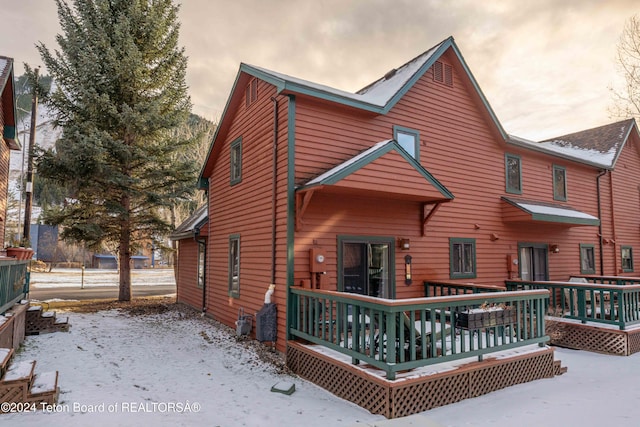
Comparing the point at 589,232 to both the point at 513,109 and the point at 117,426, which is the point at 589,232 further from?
the point at 117,426

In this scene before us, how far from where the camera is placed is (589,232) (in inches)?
546

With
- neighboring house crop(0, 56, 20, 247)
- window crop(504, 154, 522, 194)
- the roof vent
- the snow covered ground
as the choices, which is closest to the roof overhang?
window crop(504, 154, 522, 194)

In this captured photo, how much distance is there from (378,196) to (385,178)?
0.99m

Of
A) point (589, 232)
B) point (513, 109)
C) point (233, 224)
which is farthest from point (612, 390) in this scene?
point (513, 109)

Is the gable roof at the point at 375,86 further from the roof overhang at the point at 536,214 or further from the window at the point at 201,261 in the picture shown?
the window at the point at 201,261

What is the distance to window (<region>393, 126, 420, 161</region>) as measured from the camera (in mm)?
9367

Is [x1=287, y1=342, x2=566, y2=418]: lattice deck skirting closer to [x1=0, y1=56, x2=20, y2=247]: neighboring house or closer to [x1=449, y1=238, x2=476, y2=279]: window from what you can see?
[x1=449, y1=238, x2=476, y2=279]: window

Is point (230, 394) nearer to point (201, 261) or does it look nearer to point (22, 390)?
point (22, 390)

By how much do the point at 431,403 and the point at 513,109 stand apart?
14.4 m

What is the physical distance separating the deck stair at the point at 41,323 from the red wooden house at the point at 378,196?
12.9ft

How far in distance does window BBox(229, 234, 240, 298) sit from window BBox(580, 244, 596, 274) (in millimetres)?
12074

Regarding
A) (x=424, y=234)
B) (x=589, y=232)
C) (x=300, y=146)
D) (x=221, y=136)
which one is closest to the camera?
(x=300, y=146)

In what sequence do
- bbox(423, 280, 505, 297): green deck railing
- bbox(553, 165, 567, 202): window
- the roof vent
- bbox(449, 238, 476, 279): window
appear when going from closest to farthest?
1. bbox(423, 280, 505, 297): green deck railing
2. bbox(449, 238, 476, 279): window
3. the roof vent
4. bbox(553, 165, 567, 202): window

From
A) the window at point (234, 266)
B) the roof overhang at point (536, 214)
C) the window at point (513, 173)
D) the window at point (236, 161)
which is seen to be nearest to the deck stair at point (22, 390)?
the window at point (234, 266)
